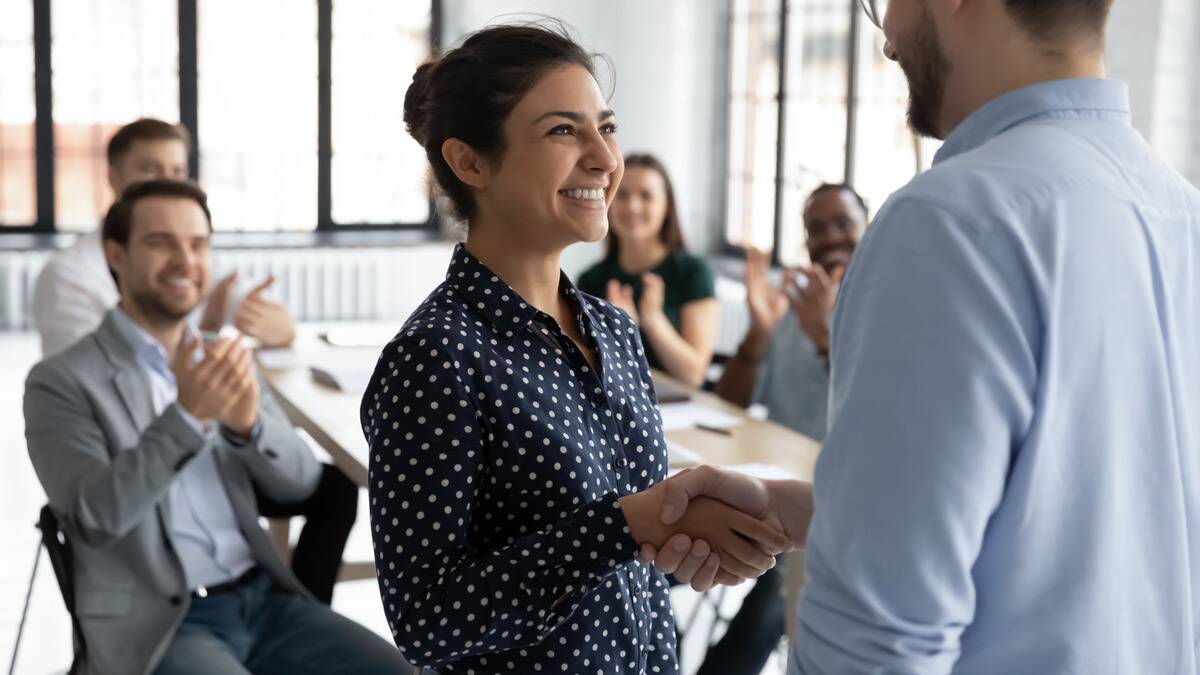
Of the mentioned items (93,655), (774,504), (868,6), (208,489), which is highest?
(868,6)

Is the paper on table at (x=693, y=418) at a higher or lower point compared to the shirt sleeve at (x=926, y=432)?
lower

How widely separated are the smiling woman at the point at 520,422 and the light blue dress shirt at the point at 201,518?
4.03 feet

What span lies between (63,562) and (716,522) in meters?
1.51

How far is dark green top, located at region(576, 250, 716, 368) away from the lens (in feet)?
14.2

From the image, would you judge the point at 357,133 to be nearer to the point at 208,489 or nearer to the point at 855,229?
the point at 855,229

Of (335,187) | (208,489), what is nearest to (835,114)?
(335,187)

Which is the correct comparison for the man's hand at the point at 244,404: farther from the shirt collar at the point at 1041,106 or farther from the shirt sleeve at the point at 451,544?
the shirt collar at the point at 1041,106

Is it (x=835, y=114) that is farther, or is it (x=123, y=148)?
(x=835, y=114)

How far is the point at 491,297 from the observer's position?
1588 mm

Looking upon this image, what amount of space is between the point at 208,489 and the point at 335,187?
22.1 ft

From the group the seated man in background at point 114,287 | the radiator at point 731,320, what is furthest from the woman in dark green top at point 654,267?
the radiator at point 731,320

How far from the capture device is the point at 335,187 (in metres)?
9.28

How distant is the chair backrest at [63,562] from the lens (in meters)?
2.51

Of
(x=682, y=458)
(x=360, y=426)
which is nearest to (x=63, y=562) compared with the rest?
(x=360, y=426)
